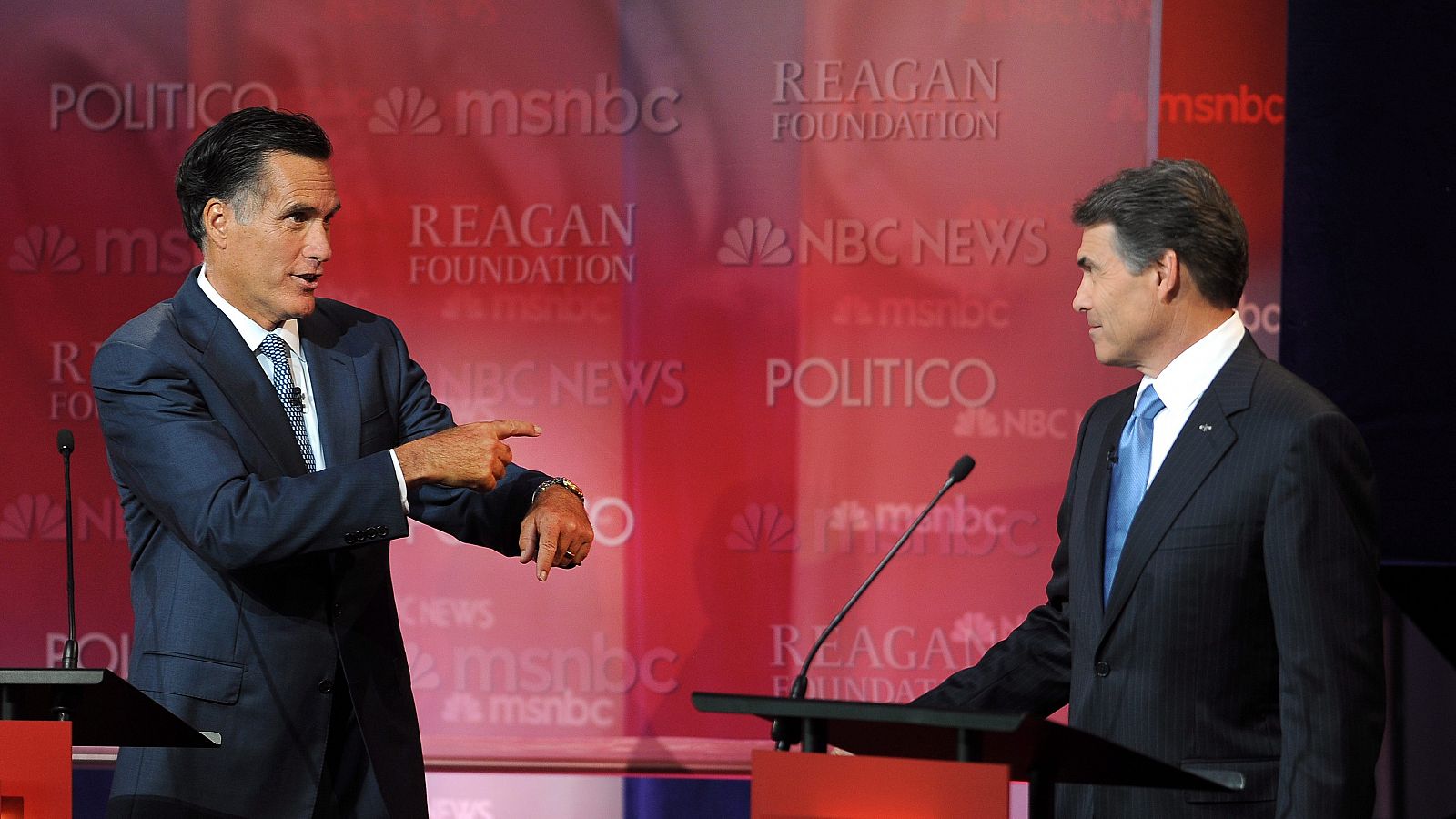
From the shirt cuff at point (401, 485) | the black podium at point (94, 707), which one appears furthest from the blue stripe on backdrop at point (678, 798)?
the black podium at point (94, 707)

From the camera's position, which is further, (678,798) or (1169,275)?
(678,798)

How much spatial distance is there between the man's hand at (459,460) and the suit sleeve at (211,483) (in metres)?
0.04

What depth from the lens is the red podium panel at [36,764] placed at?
5.98 ft

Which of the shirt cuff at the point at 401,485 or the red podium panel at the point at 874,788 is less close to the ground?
the shirt cuff at the point at 401,485

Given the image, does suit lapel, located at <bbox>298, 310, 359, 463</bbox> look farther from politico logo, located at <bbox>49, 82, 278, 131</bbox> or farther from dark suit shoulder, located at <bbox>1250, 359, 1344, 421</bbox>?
politico logo, located at <bbox>49, 82, 278, 131</bbox>

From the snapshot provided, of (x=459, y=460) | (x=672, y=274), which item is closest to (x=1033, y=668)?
(x=459, y=460)

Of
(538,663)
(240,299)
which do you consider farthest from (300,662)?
(538,663)

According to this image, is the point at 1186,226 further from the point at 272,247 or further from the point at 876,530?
the point at 876,530

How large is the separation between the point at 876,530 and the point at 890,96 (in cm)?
116

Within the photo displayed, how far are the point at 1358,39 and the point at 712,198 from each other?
175 centimetres

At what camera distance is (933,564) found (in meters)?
3.87

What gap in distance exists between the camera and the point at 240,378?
236 cm

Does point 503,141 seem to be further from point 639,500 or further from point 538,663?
point 538,663

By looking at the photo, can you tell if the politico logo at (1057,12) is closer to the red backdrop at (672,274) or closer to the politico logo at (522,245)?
the red backdrop at (672,274)
